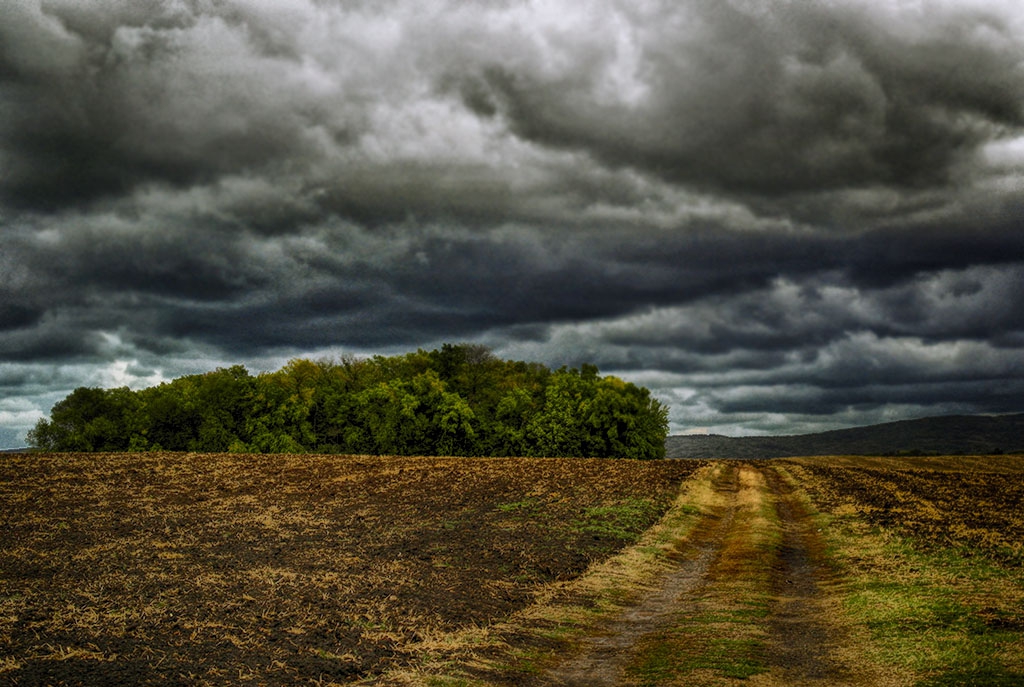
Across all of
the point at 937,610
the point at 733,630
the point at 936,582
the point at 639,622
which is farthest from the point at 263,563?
the point at 936,582

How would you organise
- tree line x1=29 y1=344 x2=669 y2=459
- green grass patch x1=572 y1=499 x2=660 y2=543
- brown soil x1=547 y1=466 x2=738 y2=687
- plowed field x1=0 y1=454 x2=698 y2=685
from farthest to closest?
tree line x1=29 y1=344 x2=669 y2=459 < green grass patch x1=572 y1=499 x2=660 y2=543 < plowed field x1=0 y1=454 x2=698 y2=685 < brown soil x1=547 y1=466 x2=738 y2=687

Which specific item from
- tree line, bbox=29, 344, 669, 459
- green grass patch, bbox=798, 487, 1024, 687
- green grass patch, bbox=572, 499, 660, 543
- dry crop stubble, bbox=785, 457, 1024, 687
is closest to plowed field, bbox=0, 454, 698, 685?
green grass patch, bbox=572, 499, 660, 543

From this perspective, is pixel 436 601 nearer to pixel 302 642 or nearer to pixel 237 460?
pixel 302 642

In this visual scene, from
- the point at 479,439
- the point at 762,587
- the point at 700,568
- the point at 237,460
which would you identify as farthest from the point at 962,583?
the point at 479,439

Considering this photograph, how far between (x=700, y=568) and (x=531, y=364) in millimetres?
95976

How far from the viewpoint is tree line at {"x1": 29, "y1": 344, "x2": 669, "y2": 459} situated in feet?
286

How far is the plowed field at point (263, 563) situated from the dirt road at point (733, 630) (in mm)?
3045

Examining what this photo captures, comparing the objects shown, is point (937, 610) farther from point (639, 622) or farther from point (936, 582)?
point (639, 622)

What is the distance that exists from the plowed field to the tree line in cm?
4466

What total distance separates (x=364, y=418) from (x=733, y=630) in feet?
279

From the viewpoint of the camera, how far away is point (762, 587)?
61.5ft

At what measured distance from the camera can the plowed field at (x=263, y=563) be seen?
11.8m

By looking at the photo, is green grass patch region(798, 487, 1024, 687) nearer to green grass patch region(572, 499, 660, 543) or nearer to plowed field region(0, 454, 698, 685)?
green grass patch region(572, 499, 660, 543)

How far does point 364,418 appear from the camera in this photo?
311 feet
